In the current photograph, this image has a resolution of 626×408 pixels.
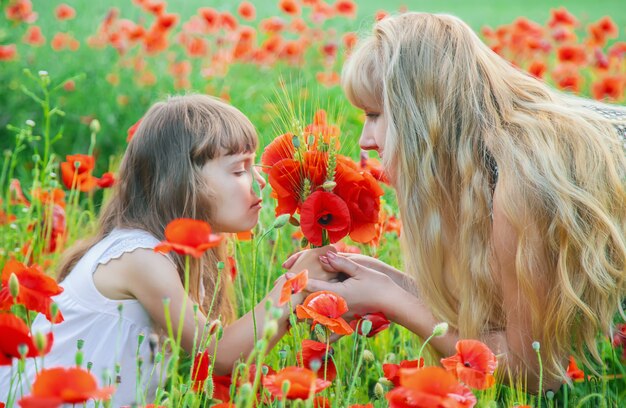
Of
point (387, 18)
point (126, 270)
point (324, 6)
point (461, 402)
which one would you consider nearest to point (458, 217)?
point (387, 18)

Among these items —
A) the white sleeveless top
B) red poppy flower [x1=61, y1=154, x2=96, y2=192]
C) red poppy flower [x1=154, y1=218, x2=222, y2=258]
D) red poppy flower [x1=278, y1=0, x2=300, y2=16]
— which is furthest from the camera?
red poppy flower [x1=278, y1=0, x2=300, y2=16]

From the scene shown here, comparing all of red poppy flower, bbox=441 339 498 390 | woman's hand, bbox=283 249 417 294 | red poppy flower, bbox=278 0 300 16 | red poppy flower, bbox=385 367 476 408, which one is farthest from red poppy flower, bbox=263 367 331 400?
red poppy flower, bbox=278 0 300 16

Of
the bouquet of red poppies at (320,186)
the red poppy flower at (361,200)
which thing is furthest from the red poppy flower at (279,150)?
the red poppy flower at (361,200)

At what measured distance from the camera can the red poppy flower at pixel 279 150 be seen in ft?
5.99

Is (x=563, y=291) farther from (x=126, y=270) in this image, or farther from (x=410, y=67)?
(x=126, y=270)

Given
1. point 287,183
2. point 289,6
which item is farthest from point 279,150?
point 289,6

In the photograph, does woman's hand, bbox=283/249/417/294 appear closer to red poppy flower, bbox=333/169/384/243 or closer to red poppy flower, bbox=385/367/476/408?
red poppy flower, bbox=333/169/384/243

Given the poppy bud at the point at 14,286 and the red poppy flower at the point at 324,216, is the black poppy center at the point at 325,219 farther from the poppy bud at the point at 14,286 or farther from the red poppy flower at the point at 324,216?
the poppy bud at the point at 14,286

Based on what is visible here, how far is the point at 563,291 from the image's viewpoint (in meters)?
1.97

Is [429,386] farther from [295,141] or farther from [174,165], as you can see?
[174,165]

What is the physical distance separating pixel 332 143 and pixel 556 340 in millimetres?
731

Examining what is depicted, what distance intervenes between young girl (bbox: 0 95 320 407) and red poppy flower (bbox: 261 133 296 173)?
11.4 inches

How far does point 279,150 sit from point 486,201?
0.55 m

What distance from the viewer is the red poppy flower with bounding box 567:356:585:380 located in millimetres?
2137
